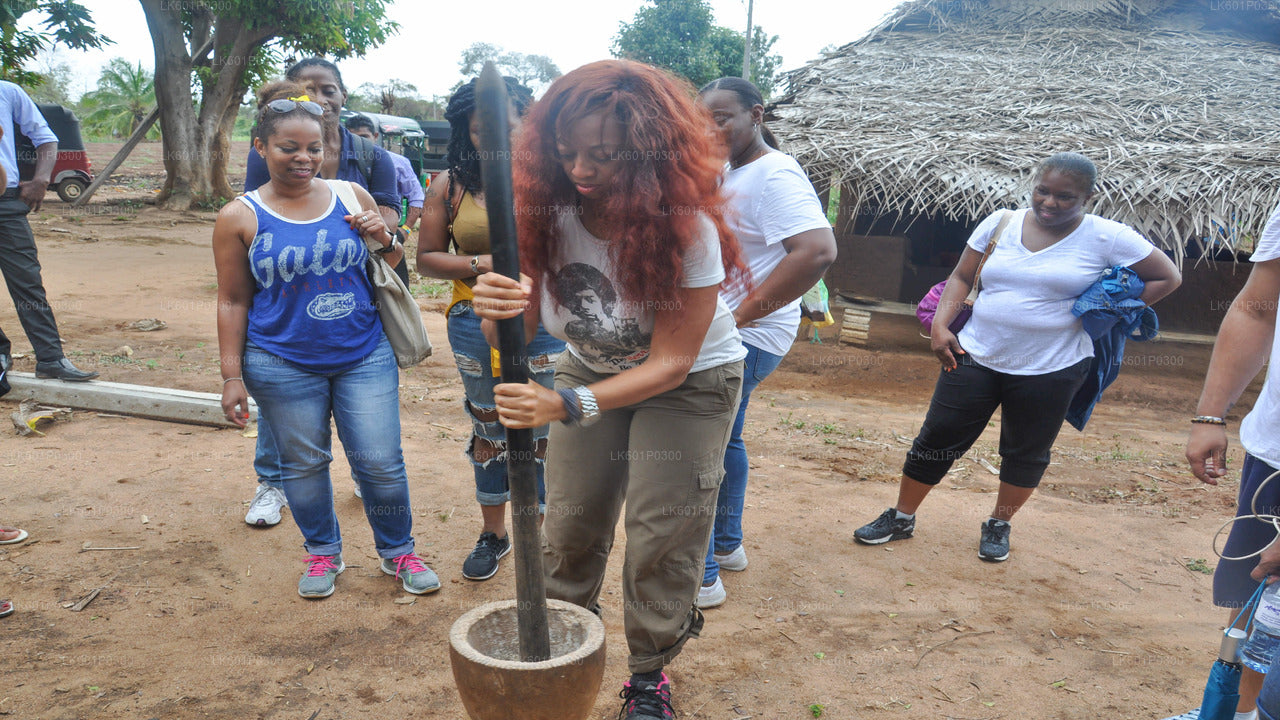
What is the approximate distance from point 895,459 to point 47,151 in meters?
5.41

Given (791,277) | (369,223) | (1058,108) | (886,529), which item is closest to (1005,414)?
(886,529)

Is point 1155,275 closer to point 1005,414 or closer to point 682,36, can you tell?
point 1005,414

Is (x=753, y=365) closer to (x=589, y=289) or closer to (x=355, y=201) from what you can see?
(x=589, y=289)

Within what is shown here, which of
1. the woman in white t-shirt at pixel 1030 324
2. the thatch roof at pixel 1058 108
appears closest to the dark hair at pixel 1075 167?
the woman in white t-shirt at pixel 1030 324

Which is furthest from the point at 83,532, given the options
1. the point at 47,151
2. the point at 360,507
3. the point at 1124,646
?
the point at 1124,646

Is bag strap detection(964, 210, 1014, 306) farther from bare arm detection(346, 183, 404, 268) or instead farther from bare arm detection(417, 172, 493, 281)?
bare arm detection(346, 183, 404, 268)

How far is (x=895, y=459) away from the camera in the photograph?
5238 mm

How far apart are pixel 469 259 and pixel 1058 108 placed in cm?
800

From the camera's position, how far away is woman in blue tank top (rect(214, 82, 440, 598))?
8.90 feet

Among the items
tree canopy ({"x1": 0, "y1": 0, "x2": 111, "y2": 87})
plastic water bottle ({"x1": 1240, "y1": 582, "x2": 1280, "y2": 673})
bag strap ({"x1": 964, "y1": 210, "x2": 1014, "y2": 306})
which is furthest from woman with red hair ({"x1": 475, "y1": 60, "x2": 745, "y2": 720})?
tree canopy ({"x1": 0, "y1": 0, "x2": 111, "y2": 87})

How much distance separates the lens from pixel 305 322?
277 centimetres

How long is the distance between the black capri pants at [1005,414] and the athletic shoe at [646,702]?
1.74 meters

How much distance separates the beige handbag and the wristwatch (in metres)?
1.16

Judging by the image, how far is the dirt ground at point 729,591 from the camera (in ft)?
8.41
